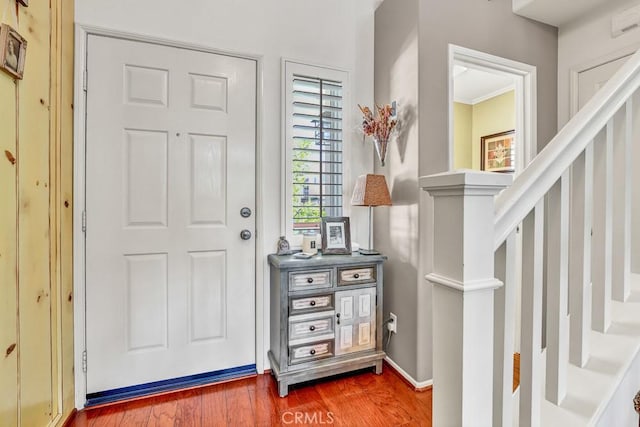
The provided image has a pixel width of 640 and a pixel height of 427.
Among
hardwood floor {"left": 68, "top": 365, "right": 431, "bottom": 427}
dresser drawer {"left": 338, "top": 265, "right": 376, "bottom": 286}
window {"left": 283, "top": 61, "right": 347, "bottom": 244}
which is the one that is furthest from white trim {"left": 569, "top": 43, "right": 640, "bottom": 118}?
hardwood floor {"left": 68, "top": 365, "right": 431, "bottom": 427}

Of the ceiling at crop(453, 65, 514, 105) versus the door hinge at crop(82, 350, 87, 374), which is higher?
the ceiling at crop(453, 65, 514, 105)

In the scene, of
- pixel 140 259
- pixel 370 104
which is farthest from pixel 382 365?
pixel 370 104

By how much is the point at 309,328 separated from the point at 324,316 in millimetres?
114

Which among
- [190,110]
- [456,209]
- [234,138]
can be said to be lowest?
[456,209]

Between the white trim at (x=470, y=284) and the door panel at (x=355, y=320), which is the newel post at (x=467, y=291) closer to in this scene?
the white trim at (x=470, y=284)

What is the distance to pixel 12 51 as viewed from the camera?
116cm

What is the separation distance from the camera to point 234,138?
2.01m

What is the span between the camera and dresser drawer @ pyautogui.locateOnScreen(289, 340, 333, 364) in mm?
1839

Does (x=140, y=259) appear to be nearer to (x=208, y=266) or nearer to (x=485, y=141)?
(x=208, y=266)

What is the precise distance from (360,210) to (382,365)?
3.58 ft

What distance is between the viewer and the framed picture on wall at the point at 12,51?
43.7 inches

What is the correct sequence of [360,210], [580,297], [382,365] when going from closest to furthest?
[580,297]
[382,365]
[360,210]

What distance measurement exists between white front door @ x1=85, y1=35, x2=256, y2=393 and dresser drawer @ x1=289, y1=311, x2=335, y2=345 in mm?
380

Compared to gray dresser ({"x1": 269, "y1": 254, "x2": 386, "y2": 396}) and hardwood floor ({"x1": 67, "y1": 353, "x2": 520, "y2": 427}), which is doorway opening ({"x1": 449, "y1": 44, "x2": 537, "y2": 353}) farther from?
hardwood floor ({"x1": 67, "y1": 353, "x2": 520, "y2": 427})
